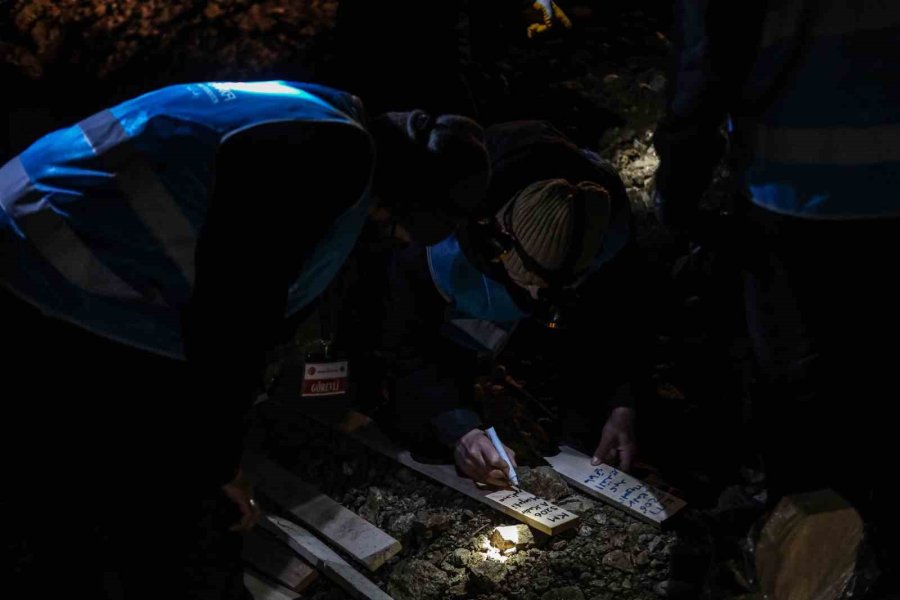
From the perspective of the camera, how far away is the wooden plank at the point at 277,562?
2.62 m

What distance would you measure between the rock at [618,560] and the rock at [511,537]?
0.26 meters

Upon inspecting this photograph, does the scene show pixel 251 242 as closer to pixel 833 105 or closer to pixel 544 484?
pixel 833 105

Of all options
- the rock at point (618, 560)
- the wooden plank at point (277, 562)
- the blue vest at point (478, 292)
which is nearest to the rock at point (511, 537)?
the rock at point (618, 560)

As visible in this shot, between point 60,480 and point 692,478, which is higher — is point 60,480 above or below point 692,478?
above

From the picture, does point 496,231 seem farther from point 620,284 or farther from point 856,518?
point 856,518

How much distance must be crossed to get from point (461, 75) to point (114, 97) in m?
1.77

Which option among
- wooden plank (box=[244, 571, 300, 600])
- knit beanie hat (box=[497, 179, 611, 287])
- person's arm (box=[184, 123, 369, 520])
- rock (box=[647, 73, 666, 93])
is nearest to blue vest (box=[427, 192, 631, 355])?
knit beanie hat (box=[497, 179, 611, 287])

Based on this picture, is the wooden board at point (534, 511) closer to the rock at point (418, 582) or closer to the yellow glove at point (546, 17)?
the rock at point (418, 582)

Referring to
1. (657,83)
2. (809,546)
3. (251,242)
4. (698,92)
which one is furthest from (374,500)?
(657,83)

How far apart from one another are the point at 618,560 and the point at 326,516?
103cm

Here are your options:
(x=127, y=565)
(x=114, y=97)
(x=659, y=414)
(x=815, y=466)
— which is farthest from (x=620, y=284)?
(x=114, y=97)

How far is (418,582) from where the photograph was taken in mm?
2646

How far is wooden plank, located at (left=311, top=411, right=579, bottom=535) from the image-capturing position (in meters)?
2.83

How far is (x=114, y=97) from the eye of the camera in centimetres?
408
